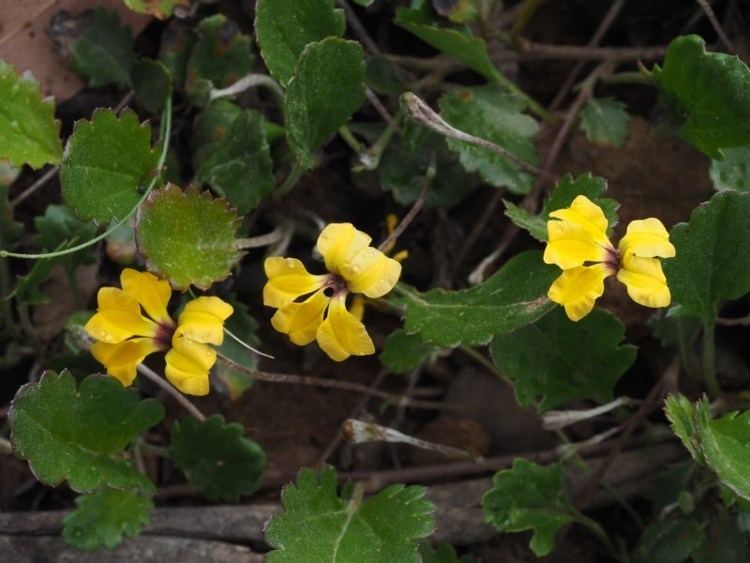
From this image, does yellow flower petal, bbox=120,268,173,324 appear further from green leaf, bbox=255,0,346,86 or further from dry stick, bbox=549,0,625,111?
dry stick, bbox=549,0,625,111

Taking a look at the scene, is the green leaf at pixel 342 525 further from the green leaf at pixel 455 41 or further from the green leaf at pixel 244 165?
the green leaf at pixel 455 41

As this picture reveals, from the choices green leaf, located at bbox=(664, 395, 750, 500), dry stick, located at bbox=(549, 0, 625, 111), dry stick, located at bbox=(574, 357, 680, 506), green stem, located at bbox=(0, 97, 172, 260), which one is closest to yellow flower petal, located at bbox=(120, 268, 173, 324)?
green stem, located at bbox=(0, 97, 172, 260)

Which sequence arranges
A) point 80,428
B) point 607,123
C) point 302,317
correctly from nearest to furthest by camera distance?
point 302,317 < point 80,428 < point 607,123

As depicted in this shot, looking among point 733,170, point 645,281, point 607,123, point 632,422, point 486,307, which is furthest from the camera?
point 607,123

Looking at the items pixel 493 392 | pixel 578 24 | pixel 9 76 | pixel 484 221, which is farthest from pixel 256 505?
pixel 578 24

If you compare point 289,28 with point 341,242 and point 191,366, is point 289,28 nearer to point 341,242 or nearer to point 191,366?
point 341,242

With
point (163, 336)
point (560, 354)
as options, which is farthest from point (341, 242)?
point (560, 354)

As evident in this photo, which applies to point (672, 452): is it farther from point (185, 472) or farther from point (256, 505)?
point (185, 472)

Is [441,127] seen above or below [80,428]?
above
